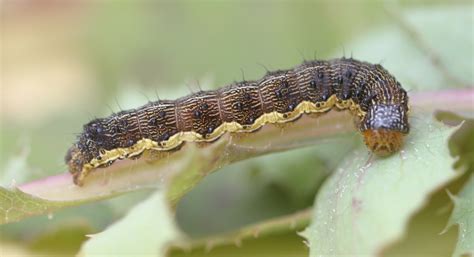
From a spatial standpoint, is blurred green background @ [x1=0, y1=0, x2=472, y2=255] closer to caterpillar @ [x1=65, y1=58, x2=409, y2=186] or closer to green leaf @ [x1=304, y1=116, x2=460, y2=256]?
caterpillar @ [x1=65, y1=58, x2=409, y2=186]

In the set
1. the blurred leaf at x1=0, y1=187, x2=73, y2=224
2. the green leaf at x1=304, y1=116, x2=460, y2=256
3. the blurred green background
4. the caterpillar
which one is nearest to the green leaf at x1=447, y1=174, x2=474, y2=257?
the green leaf at x1=304, y1=116, x2=460, y2=256

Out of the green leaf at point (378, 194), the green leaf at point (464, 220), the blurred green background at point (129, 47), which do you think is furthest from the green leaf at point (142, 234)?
the blurred green background at point (129, 47)

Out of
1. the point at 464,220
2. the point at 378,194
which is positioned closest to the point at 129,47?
the point at 464,220

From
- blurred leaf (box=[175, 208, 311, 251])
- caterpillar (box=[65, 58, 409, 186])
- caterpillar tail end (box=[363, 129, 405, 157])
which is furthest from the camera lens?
blurred leaf (box=[175, 208, 311, 251])

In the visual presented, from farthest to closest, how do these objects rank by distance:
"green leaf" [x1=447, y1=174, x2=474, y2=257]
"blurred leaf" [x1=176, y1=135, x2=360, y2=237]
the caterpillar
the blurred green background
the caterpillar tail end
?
the blurred green background → "blurred leaf" [x1=176, y1=135, x2=360, y2=237] → the caterpillar → the caterpillar tail end → "green leaf" [x1=447, y1=174, x2=474, y2=257]

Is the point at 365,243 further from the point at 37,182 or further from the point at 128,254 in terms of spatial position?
the point at 37,182

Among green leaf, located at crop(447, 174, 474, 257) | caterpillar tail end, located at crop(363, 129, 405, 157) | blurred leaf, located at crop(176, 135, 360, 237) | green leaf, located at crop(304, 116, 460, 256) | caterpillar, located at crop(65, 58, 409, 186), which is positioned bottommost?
blurred leaf, located at crop(176, 135, 360, 237)

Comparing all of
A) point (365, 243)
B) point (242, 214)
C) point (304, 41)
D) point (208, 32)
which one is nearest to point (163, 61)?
point (208, 32)

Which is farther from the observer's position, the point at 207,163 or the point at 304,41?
the point at 304,41
